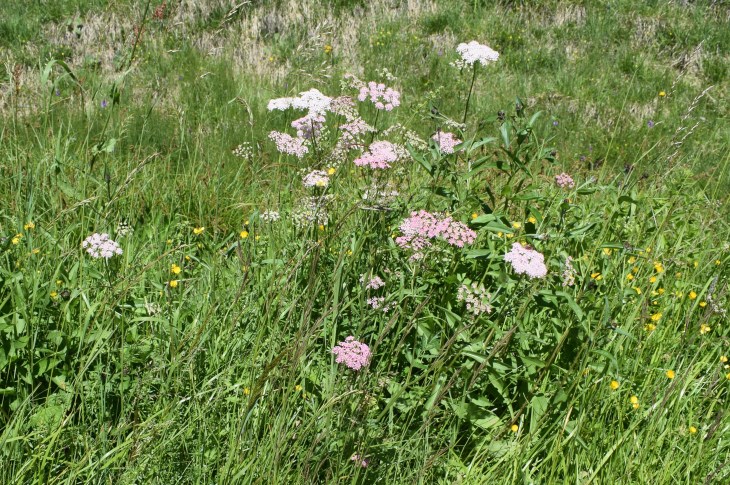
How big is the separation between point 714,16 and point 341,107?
7267 mm

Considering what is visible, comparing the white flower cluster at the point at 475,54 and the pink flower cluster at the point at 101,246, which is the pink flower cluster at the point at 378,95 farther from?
the pink flower cluster at the point at 101,246

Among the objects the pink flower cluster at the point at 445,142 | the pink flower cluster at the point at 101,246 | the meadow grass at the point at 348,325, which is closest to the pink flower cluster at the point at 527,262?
the meadow grass at the point at 348,325

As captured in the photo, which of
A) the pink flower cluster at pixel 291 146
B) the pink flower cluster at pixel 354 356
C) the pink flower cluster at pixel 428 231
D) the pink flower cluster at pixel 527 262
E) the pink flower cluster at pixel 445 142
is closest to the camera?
the pink flower cluster at pixel 354 356

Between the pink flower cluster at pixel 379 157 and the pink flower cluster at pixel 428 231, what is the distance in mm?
217

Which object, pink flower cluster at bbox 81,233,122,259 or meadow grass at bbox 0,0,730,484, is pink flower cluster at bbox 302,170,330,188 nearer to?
meadow grass at bbox 0,0,730,484

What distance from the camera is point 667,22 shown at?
25.5 ft

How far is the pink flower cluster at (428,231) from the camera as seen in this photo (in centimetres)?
203

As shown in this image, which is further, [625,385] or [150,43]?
[150,43]

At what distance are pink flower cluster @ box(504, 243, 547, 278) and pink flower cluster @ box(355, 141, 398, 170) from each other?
0.53 meters

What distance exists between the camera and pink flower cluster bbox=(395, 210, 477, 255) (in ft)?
6.64

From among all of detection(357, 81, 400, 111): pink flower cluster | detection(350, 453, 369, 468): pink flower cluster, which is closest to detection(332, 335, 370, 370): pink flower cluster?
detection(350, 453, 369, 468): pink flower cluster

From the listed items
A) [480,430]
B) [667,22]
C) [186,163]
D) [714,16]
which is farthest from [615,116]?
[480,430]

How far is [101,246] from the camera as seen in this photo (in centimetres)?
208

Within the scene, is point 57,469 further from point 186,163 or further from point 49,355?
point 186,163
